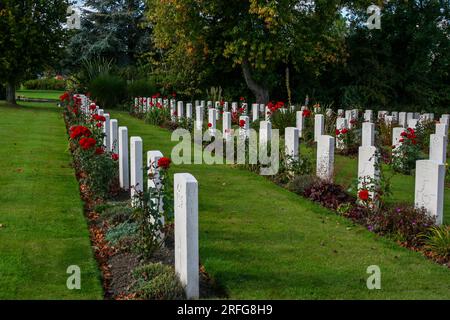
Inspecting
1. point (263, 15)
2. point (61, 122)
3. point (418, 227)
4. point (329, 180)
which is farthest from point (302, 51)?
point (418, 227)

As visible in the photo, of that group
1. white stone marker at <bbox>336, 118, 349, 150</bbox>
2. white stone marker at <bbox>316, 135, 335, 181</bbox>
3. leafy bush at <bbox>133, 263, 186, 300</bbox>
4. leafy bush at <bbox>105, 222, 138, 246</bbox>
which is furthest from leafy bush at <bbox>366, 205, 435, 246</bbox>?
white stone marker at <bbox>336, 118, 349, 150</bbox>

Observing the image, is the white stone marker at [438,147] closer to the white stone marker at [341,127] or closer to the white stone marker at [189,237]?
the white stone marker at [341,127]

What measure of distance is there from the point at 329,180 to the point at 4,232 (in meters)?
4.66

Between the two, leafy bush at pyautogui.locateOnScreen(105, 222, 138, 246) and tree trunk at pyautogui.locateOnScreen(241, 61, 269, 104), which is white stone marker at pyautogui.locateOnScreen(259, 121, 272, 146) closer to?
leafy bush at pyautogui.locateOnScreen(105, 222, 138, 246)

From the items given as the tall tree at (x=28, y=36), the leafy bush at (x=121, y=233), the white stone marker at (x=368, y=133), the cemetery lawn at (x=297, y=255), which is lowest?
the cemetery lawn at (x=297, y=255)

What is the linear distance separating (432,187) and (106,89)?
2226 centimetres

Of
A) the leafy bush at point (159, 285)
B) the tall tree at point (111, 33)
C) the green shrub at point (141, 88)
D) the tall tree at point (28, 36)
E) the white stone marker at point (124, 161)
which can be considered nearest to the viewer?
the leafy bush at point (159, 285)

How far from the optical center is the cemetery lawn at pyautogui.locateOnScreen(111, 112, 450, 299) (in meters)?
4.96

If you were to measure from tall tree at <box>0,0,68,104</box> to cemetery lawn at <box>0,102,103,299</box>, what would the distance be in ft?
38.6

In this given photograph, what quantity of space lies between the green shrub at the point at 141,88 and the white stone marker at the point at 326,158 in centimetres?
1946

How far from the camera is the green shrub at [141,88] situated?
2764 centimetres

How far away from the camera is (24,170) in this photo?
32.7 feet

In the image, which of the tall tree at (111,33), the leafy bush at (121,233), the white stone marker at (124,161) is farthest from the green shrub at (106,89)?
the leafy bush at (121,233)

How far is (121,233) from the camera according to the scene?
20.3 feet
